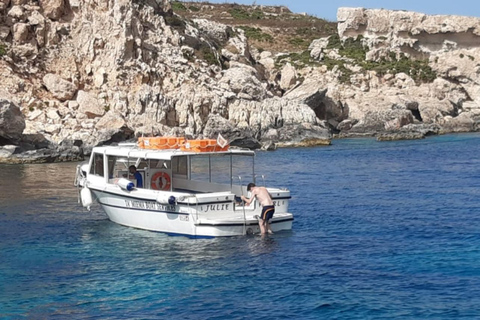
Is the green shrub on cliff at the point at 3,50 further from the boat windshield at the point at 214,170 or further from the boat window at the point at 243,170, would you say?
the boat window at the point at 243,170

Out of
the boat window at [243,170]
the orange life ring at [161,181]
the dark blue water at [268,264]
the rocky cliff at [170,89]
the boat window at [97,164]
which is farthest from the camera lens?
the rocky cliff at [170,89]

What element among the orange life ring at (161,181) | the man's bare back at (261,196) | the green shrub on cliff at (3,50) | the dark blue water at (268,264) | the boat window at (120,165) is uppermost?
the green shrub on cliff at (3,50)

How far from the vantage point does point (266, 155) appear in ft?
177

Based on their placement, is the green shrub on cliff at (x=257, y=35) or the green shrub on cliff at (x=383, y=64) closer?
the green shrub on cliff at (x=383, y=64)

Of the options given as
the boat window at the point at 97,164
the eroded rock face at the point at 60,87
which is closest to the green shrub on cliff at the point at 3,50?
the eroded rock face at the point at 60,87

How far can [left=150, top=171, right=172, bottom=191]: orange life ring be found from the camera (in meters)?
23.5

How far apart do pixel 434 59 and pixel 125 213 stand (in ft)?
258

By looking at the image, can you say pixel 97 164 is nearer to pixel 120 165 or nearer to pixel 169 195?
pixel 120 165

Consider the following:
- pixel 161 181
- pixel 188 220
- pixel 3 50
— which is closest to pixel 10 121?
pixel 3 50

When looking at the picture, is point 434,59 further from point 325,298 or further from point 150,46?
point 325,298

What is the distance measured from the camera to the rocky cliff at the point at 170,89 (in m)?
58.5

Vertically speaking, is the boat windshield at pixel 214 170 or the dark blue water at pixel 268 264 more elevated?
the boat windshield at pixel 214 170

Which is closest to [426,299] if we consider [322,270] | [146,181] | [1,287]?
[322,270]

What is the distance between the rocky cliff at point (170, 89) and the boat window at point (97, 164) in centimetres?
2515
